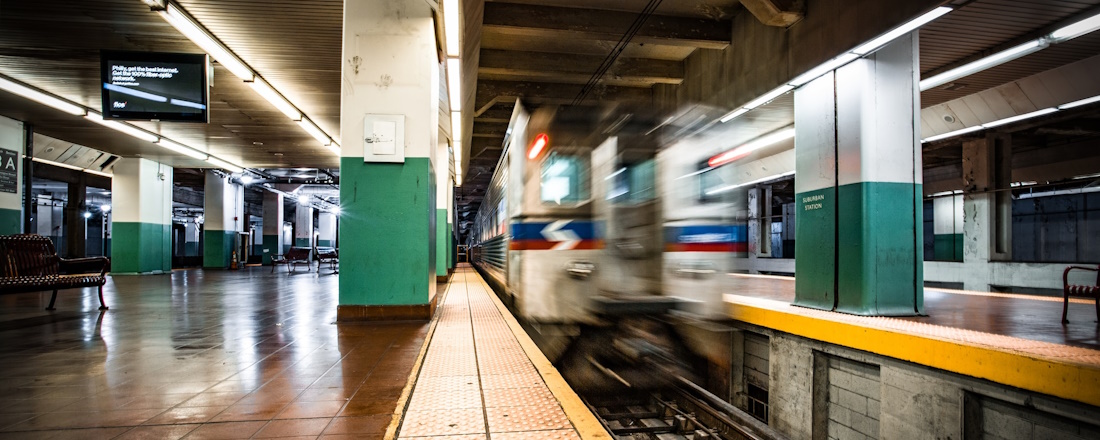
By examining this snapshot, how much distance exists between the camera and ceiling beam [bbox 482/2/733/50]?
7.65 meters

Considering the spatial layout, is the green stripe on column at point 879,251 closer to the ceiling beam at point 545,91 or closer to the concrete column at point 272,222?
the ceiling beam at point 545,91

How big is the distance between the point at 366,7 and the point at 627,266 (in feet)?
14.3

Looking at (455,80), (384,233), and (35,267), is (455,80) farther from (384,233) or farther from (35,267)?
(35,267)

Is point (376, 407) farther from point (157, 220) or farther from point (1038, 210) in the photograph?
point (1038, 210)

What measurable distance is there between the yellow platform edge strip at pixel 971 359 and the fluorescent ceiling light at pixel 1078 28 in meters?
4.08

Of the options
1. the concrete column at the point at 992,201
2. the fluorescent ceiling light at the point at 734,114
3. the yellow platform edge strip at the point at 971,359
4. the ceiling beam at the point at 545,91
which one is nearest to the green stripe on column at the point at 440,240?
the ceiling beam at the point at 545,91

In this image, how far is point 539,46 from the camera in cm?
911

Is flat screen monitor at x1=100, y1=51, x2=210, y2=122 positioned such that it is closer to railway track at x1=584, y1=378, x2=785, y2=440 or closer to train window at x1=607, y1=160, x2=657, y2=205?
train window at x1=607, y1=160, x2=657, y2=205

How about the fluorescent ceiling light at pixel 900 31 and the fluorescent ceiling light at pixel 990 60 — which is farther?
the fluorescent ceiling light at pixel 990 60

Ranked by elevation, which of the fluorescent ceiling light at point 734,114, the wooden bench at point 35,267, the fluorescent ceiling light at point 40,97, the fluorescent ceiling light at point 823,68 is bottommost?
the wooden bench at point 35,267

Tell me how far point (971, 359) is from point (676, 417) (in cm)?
225

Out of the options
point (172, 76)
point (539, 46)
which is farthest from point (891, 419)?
point (172, 76)

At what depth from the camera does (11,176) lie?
36.5 feet

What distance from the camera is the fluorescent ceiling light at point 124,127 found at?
11258 mm
